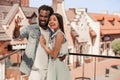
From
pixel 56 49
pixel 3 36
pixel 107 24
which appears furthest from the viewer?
pixel 107 24

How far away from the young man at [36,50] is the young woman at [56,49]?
0.18ft

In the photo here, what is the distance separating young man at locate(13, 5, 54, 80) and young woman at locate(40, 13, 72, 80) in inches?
2.2

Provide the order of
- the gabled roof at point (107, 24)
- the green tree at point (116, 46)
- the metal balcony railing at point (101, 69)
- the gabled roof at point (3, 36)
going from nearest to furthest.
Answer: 1. the metal balcony railing at point (101, 69)
2. the gabled roof at point (3, 36)
3. the green tree at point (116, 46)
4. the gabled roof at point (107, 24)

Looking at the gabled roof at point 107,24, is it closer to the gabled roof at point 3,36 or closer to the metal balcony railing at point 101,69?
the metal balcony railing at point 101,69

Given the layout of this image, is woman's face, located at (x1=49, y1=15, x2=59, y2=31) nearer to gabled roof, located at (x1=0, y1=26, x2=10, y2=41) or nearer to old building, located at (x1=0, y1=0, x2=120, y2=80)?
gabled roof, located at (x1=0, y1=26, x2=10, y2=41)

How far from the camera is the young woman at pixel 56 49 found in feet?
10.2

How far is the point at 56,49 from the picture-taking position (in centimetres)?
309

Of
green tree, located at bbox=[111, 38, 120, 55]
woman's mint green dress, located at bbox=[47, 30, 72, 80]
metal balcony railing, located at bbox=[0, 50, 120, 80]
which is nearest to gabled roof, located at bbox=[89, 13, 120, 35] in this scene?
green tree, located at bbox=[111, 38, 120, 55]

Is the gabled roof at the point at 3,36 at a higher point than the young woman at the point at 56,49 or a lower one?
lower

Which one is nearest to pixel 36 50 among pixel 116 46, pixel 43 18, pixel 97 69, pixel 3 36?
pixel 43 18

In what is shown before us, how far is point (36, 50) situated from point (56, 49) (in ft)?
0.74

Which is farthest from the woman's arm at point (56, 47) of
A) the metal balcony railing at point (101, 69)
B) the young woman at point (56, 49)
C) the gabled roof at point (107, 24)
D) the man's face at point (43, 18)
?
the gabled roof at point (107, 24)

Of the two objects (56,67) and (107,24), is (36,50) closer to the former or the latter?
(56,67)

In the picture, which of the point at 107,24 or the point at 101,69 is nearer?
the point at 101,69
